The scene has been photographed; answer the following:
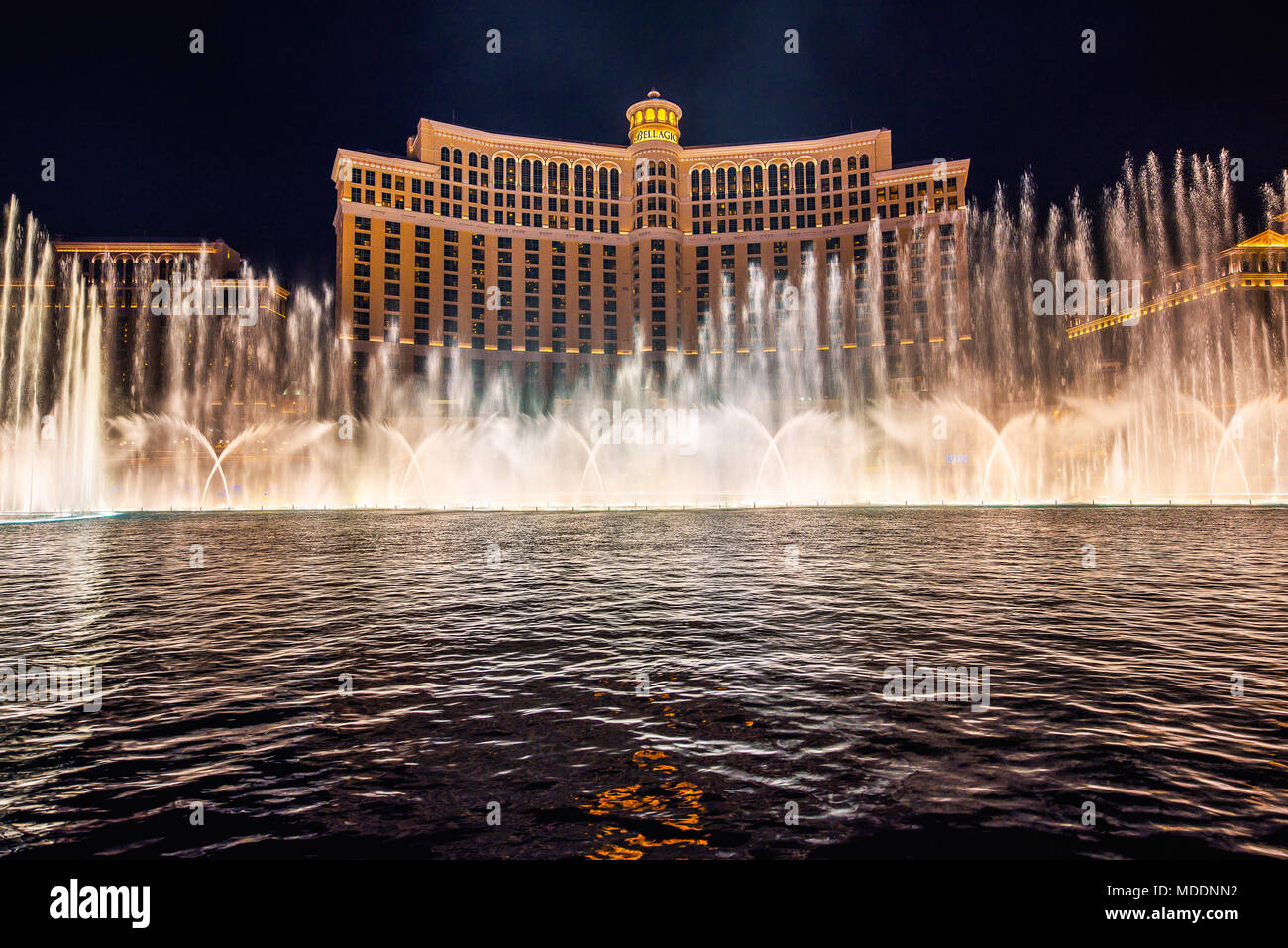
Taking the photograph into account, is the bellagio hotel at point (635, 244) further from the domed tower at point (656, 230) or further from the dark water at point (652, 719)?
the dark water at point (652, 719)

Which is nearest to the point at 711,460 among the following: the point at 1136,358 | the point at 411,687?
the point at 411,687

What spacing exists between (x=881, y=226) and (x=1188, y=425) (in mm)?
56818

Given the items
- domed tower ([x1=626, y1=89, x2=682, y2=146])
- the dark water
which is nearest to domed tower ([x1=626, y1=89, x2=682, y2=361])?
domed tower ([x1=626, y1=89, x2=682, y2=146])

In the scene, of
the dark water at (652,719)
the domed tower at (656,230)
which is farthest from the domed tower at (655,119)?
the dark water at (652,719)

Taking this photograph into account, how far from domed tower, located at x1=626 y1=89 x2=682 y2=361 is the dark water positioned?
330 feet

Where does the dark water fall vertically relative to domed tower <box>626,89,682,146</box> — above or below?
below

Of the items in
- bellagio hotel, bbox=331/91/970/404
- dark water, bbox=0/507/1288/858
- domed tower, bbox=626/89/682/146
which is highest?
domed tower, bbox=626/89/682/146

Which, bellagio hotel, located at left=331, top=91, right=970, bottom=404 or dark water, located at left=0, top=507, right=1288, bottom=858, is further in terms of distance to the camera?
bellagio hotel, located at left=331, top=91, right=970, bottom=404

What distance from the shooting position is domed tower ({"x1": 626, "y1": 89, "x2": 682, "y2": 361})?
363 feet

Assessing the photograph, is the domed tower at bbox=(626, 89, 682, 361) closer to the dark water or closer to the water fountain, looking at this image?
the water fountain

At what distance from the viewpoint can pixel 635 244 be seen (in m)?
112

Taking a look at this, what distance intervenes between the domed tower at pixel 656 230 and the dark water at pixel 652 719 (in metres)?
101

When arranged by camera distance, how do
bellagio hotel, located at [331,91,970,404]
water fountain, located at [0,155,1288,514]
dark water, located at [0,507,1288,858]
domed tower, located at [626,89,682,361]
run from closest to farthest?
1. dark water, located at [0,507,1288,858]
2. water fountain, located at [0,155,1288,514]
3. bellagio hotel, located at [331,91,970,404]
4. domed tower, located at [626,89,682,361]

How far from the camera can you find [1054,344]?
106 meters
